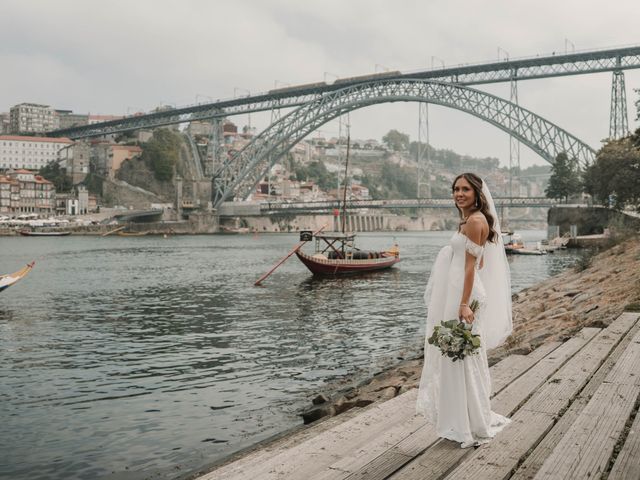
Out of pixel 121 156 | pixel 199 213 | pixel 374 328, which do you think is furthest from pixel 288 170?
pixel 374 328

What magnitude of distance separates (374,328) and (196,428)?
8.91 metres

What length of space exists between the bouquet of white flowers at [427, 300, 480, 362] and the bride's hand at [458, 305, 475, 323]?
30 mm

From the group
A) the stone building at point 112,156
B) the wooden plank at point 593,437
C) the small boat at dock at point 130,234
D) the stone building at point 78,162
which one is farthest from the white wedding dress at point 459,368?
the stone building at point 78,162

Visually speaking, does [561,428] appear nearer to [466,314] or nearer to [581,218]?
[466,314]

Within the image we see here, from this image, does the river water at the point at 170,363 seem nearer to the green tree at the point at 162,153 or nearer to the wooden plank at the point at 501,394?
the wooden plank at the point at 501,394

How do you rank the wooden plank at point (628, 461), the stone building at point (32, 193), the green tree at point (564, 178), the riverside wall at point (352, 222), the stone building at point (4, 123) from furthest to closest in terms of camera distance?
the stone building at point (4, 123)
the riverside wall at point (352, 222)
the stone building at point (32, 193)
the green tree at point (564, 178)
the wooden plank at point (628, 461)

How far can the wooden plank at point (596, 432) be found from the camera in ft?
11.0

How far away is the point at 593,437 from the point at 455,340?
3.09 feet

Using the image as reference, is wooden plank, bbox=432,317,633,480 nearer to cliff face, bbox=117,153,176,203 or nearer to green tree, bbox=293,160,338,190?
cliff face, bbox=117,153,176,203

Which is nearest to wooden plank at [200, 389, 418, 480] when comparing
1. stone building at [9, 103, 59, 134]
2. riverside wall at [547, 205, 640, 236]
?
riverside wall at [547, 205, 640, 236]

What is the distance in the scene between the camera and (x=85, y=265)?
37.7 meters

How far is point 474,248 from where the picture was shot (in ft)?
13.0

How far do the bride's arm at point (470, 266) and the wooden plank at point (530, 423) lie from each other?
2.46ft

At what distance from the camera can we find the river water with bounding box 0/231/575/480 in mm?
7133
